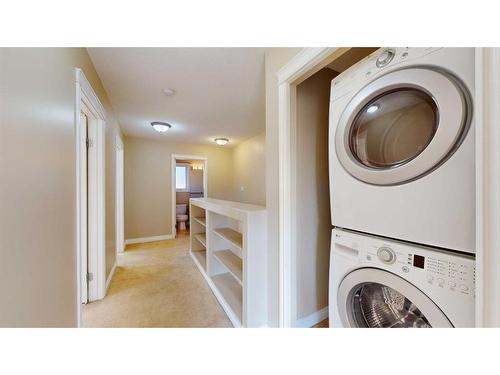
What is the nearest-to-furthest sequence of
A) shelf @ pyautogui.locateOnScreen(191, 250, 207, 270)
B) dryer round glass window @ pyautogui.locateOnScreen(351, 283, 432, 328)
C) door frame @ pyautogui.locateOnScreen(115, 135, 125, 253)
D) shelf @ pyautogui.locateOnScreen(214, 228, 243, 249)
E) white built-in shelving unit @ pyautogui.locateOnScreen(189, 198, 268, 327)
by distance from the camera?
dryer round glass window @ pyautogui.locateOnScreen(351, 283, 432, 328)
white built-in shelving unit @ pyautogui.locateOnScreen(189, 198, 268, 327)
shelf @ pyautogui.locateOnScreen(214, 228, 243, 249)
shelf @ pyautogui.locateOnScreen(191, 250, 207, 270)
door frame @ pyautogui.locateOnScreen(115, 135, 125, 253)

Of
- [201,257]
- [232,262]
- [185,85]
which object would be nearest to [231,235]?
[232,262]

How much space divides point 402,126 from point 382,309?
2.80 ft

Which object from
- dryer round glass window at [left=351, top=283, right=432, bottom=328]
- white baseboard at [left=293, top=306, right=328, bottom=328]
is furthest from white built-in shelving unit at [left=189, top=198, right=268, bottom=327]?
dryer round glass window at [left=351, top=283, right=432, bottom=328]

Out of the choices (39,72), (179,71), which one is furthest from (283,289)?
(179,71)

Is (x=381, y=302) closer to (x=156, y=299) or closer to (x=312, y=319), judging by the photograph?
(x=312, y=319)

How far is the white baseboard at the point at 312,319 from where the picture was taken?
1333 millimetres

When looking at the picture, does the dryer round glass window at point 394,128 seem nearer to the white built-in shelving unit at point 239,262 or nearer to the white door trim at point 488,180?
the white door trim at point 488,180

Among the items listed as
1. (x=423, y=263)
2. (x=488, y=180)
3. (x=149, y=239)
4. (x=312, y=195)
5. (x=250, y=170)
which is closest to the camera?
(x=488, y=180)

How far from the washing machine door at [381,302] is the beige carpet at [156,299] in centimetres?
106

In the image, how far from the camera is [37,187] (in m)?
0.75

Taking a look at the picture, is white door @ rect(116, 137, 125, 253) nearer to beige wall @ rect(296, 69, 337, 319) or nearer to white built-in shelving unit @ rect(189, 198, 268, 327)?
white built-in shelving unit @ rect(189, 198, 268, 327)

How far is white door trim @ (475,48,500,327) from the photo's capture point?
37 centimetres

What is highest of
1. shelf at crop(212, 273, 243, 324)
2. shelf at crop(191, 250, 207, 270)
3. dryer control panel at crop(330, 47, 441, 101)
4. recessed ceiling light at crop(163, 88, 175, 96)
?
recessed ceiling light at crop(163, 88, 175, 96)

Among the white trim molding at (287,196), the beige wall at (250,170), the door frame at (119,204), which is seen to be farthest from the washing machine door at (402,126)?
the door frame at (119,204)
